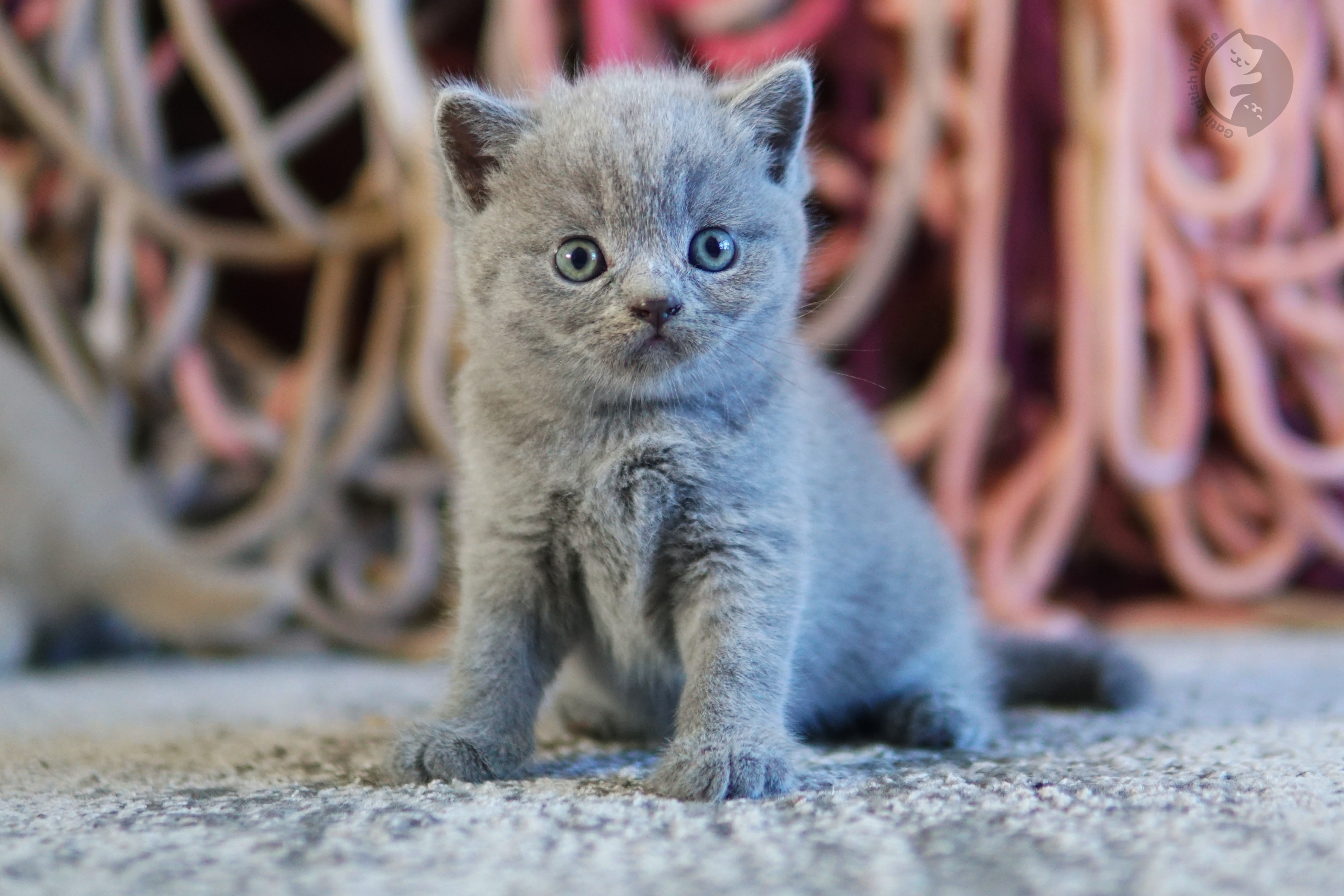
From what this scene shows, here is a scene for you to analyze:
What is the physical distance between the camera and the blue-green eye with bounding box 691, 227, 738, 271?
93cm

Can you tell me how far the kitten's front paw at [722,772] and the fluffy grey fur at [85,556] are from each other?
3.30ft

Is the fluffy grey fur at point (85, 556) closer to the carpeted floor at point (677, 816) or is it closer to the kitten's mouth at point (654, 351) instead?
the carpeted floor at point (677, 816)

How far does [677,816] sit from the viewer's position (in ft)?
2.55

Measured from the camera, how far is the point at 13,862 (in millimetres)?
694

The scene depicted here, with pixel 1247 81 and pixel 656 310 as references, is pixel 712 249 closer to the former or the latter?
pixel 656 310

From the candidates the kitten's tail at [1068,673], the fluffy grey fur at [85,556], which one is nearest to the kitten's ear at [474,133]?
the kitten's tail at [1068,673]

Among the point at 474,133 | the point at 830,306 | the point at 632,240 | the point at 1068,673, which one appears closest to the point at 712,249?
the point at 632,240

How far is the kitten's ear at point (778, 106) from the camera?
995 mm

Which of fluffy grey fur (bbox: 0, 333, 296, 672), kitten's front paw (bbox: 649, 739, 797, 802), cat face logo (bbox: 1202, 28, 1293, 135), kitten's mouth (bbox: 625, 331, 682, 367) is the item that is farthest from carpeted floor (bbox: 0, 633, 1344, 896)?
cat face logo (bbox: 1202, 28, 1293, 135)

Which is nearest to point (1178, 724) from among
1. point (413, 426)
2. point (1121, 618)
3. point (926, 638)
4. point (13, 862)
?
point (926, 638)

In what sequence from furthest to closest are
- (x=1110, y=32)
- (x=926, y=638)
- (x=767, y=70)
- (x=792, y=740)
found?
(x=1110, y=32) < (x=926, y=638) < (x=767, y=70) < (x=792, y=740)

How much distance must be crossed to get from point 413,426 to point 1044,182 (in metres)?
1.11

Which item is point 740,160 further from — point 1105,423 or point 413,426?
point 413,426

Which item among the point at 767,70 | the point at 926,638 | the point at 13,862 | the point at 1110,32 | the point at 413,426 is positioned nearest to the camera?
the point at 13,862
